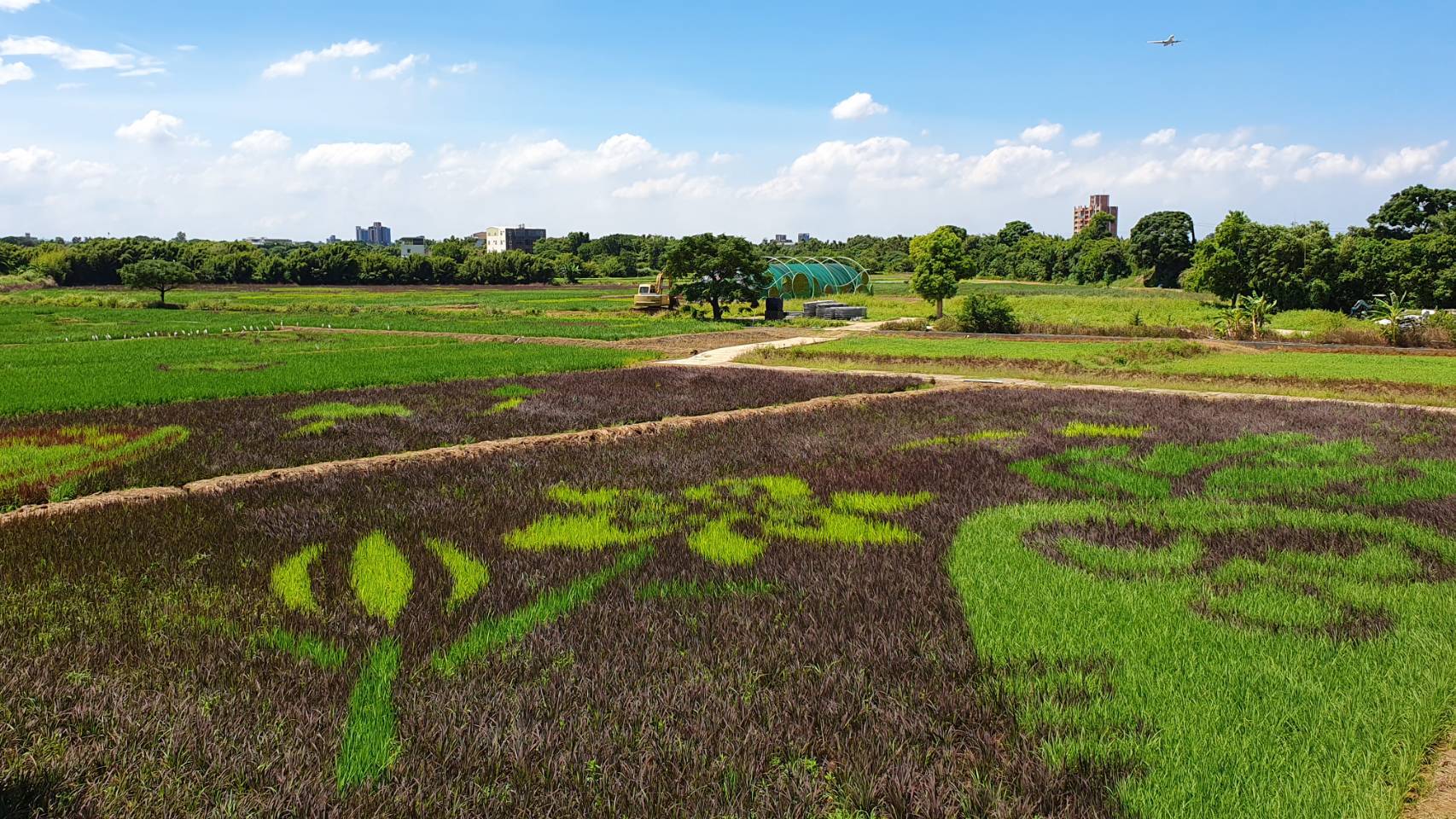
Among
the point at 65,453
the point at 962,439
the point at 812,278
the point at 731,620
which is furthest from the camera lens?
the point at 812,278

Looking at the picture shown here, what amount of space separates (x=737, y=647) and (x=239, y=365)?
82.5 feet

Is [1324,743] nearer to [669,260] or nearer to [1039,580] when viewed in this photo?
[1039,580]

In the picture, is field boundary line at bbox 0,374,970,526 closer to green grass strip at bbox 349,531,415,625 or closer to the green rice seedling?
green grass strip at bbox 349,531,415,625

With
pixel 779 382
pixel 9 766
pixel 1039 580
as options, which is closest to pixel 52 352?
pixel 779 382

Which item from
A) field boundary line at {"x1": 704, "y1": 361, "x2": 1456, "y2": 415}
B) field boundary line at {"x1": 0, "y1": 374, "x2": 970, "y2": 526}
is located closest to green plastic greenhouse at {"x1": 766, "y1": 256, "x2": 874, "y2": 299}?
field boundary line at {"x1": 704, "y1": 361, "x2": 1456, "y2": 415}

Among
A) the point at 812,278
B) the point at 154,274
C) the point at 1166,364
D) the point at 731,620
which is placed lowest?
the point at 731,620

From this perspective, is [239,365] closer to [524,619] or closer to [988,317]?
[524,619]

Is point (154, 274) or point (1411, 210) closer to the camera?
point (1411, 210)

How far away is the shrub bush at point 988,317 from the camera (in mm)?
38281

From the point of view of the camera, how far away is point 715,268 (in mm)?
44750

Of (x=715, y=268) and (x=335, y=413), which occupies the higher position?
(x=715, y=268)

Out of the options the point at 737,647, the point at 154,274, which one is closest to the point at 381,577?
the point at 737,647

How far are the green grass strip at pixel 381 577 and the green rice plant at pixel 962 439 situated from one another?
761 centimetres

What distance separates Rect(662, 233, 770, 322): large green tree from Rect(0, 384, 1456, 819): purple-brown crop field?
34888mm
